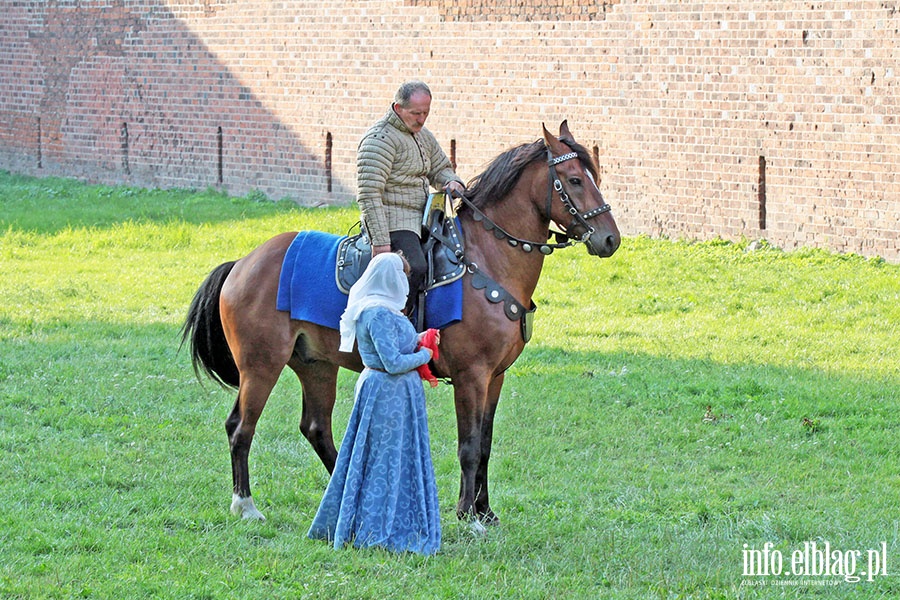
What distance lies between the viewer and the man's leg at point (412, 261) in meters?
6.52

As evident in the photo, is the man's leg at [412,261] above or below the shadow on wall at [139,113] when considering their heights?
below

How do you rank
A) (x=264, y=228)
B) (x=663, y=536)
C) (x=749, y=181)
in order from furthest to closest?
(x=264, y=228) → (x=749, y=181) → (x=663, y=536)

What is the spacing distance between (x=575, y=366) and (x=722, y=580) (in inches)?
185

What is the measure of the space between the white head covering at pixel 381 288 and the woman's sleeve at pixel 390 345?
7 centimetres

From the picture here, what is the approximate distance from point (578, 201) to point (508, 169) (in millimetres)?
444

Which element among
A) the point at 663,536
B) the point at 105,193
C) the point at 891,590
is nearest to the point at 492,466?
the point at 663,536

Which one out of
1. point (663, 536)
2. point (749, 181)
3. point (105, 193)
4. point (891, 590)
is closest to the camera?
point (891, 590)

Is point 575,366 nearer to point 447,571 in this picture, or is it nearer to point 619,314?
point 619,314

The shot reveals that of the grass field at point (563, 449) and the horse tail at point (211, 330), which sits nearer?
the grass field at point (563, 449)

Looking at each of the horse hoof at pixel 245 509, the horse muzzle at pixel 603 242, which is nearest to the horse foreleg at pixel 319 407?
the horse hoof at pixel 245 509

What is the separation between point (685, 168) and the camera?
1598 centimetres

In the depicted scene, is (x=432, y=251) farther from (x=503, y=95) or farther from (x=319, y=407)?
(x=503, y=95)

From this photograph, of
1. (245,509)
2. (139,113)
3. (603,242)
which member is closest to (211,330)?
(245,509)

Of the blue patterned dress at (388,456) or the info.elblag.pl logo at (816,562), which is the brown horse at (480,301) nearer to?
the blue patterned dress at (388,456)
